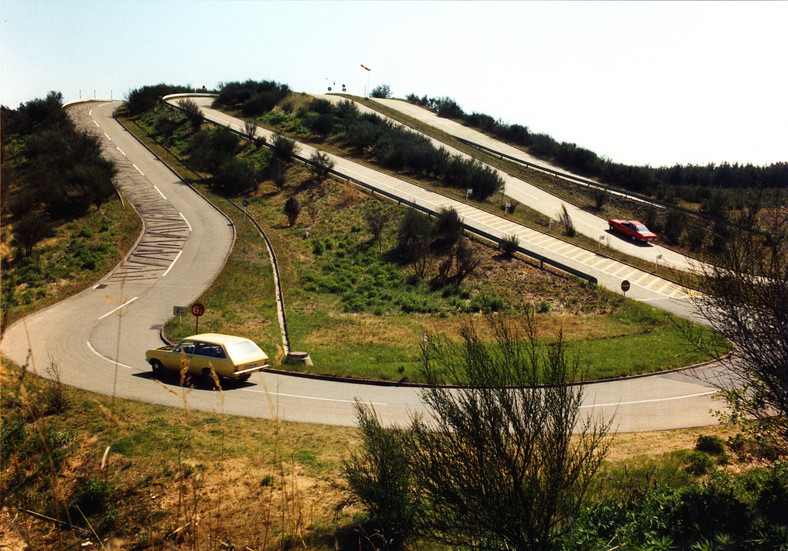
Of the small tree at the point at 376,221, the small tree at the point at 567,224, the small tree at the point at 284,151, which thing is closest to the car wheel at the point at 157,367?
the small tree at the point at 376,221

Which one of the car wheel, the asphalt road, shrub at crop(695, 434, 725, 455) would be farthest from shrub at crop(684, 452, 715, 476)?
the car wheel

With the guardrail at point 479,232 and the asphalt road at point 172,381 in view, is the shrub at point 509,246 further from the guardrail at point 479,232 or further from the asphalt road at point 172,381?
the asphalt road at point 172,381

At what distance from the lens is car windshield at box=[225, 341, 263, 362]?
1604 centimetres

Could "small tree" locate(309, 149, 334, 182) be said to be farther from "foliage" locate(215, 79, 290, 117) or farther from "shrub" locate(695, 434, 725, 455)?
"shrub" locate(695, 434, 725, 455)

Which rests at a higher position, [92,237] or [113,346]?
[92,237]

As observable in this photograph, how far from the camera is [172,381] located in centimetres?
1648

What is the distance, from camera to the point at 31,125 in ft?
188

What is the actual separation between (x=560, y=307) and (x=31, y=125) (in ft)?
202

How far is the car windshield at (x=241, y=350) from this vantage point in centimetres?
1604

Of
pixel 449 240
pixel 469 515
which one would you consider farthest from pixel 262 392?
pixel 449 240

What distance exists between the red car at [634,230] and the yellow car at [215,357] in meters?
29.2

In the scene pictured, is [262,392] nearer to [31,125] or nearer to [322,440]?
[322,440]

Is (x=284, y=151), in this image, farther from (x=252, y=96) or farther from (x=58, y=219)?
(x=252, y=96)

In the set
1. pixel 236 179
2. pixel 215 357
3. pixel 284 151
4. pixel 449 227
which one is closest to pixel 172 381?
pixel 215 357
